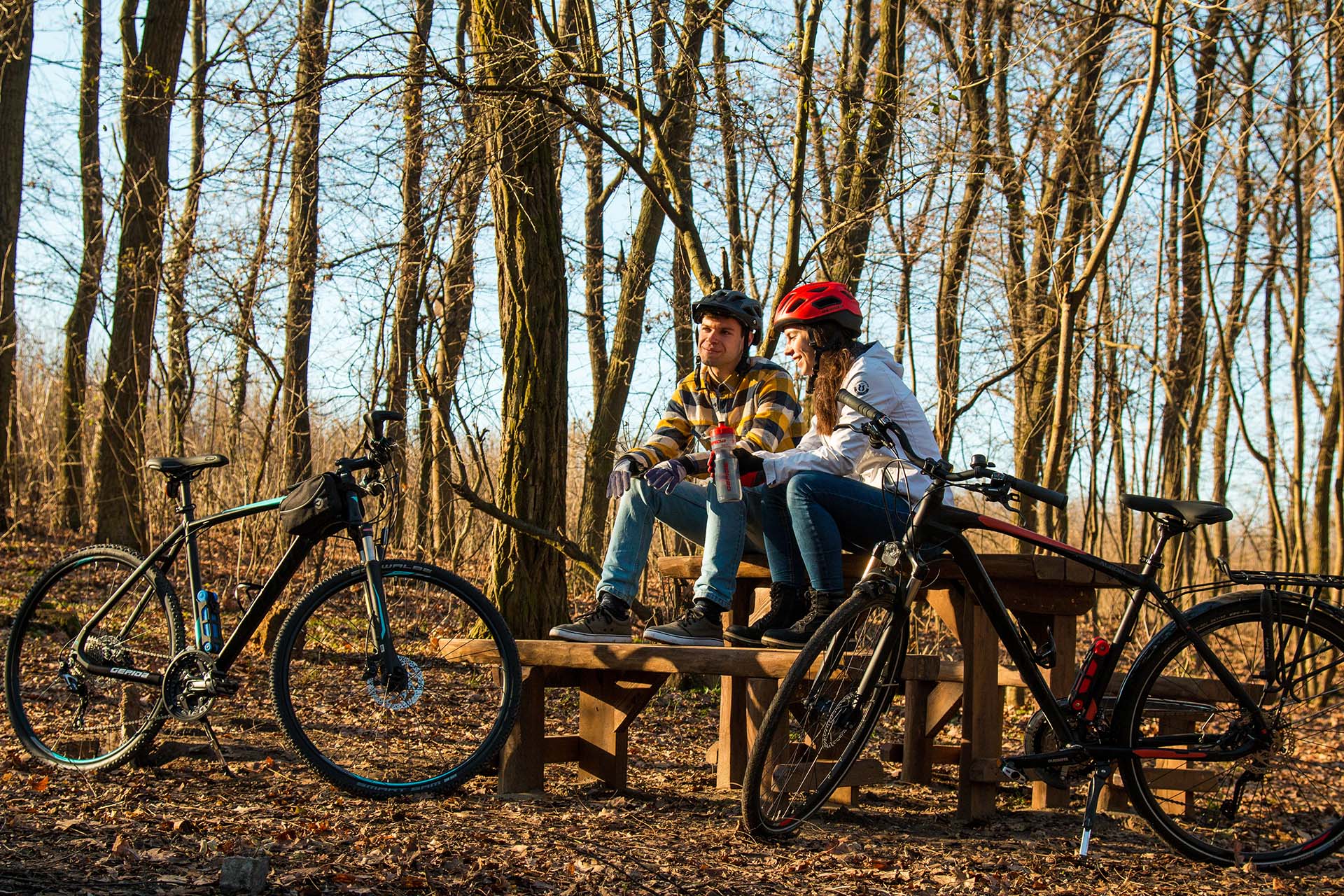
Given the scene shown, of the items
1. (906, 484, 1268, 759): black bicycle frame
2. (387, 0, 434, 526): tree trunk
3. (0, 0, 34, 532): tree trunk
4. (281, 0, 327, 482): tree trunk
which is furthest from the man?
(0, 0, 34, 532): tree trunk

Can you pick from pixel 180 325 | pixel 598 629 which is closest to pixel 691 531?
pixel 598 629

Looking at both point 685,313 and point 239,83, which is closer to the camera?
point 239,83

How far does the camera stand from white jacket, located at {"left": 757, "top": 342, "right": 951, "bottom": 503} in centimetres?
421

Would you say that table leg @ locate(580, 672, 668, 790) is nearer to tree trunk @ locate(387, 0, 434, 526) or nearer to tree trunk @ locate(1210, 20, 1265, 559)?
tree trunk @ locate(387, 0, 434, 526)

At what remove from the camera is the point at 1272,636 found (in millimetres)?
3867

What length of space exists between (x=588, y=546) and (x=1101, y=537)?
4.28 meters

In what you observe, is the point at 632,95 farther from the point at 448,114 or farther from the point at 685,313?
the point at 685,313

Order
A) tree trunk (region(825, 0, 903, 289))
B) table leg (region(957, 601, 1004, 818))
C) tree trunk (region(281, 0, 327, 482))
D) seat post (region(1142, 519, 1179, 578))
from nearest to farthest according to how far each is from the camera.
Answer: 1. seat post (region(1142, 519, 1179, 578))
2. table leg (region(957, 601, 1004, 818))
3. tree trunk (region(825, 0, 903, 289))
4. tree trunk (region(281, 0, 327, 482))

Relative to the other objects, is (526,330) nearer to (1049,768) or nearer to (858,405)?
(858,405)

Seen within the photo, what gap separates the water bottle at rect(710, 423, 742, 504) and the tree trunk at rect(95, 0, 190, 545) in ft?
23.5

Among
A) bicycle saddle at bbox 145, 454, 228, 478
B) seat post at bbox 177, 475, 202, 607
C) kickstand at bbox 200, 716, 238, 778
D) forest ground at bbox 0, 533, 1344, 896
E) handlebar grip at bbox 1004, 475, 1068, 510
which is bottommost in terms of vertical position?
forest ground at bbox 0, 533, 1344, 896

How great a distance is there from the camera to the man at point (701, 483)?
441cm

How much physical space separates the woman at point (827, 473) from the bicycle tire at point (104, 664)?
2.22 metres

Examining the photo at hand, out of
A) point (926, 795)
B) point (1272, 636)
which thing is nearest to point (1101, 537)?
point (926, 795)
